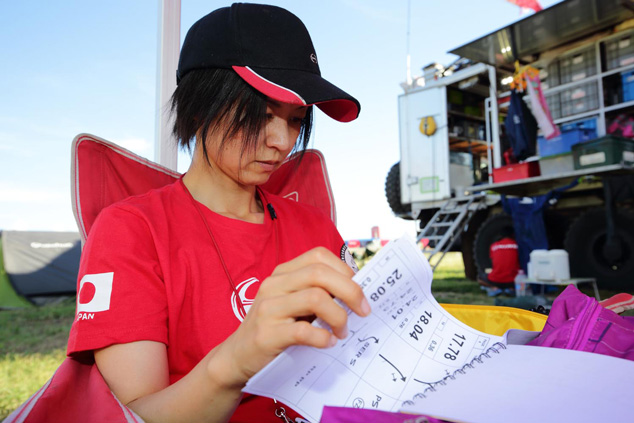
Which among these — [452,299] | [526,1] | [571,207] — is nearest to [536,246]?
[571,207]

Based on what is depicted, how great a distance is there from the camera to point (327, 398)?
48 cm

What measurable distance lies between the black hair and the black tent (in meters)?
5.19

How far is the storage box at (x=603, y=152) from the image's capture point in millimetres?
3588

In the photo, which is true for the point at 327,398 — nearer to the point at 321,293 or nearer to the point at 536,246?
the point at 321,293

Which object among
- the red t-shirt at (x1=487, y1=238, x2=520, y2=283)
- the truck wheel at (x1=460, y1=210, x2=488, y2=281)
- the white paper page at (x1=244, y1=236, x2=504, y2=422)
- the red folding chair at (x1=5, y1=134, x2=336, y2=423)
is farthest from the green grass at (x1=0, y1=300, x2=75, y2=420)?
the truck wheel at (x1=460, y1=210, x2=488, y2=281)

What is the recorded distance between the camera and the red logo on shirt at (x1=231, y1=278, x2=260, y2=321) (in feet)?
2.51

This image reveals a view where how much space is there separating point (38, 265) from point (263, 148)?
5.51m

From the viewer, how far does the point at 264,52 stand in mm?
765

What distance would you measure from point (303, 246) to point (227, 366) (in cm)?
52

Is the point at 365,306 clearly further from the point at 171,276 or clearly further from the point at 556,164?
the point at 556,164

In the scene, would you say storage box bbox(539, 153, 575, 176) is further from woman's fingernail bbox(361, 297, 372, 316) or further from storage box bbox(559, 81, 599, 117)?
woman's fingernail bbox(361, 297, 372, 316)

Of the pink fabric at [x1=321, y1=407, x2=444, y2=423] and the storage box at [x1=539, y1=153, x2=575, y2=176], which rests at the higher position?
the storage box at [x1=539, y1=153, x2=575, y2=176]

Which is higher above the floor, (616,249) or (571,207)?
(571,207)

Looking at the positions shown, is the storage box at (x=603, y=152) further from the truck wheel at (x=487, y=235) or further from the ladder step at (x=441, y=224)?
the ladder step at (x=441, y=224)
